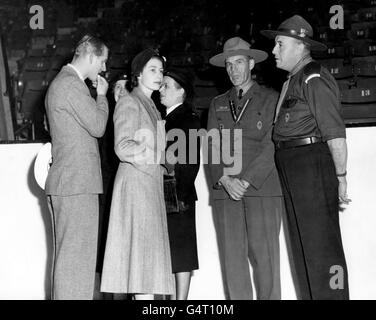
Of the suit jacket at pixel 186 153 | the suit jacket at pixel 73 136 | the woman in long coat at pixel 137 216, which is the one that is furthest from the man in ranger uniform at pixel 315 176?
the suit jacket at pixel 73 136

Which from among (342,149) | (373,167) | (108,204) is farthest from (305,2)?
(108,204)

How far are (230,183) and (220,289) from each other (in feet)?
2.96

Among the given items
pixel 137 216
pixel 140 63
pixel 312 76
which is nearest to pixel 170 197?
pixel 137 216

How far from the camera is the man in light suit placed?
3562 mm

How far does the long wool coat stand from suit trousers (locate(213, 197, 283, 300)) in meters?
0.64

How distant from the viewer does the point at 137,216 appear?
358 cm

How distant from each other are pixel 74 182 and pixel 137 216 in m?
0.38

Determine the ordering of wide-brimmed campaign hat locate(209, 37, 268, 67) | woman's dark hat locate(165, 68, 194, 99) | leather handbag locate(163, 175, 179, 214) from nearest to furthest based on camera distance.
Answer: leather handbag locate(163, 175, 179, 214), woman's dark hat locate(165, 68, 194, 99), wide-brimmed campaign hat locate(209, 37, 268, 67)

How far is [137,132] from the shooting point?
3.65 metres

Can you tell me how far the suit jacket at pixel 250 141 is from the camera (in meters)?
4.12

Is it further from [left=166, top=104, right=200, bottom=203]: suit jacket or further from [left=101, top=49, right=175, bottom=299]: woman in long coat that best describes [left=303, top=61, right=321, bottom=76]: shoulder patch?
[left=101, top=49, right=175, bottom=299]: woman in long coat

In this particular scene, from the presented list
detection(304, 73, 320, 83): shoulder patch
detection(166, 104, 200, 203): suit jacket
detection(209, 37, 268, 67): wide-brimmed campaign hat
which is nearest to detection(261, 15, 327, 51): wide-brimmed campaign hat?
detection(304, 73, 320, 83): shoulder patch

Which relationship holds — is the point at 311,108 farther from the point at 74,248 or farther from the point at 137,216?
the point at 74,248
